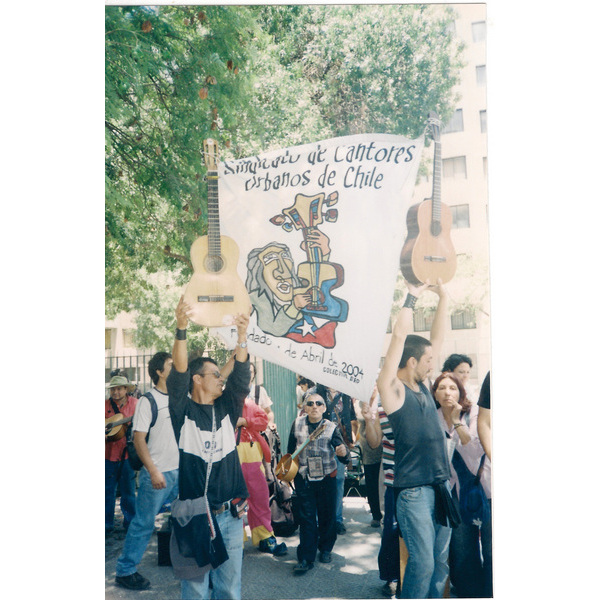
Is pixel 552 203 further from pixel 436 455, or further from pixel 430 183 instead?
pixel 436 455

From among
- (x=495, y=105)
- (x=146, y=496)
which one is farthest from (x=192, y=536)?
(x=495, y=105)

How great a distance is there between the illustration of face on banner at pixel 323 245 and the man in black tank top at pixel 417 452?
0.17 metres

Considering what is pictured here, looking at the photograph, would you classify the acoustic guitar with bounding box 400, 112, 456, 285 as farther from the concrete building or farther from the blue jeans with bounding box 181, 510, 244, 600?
the blue jeans with bounding box 181, 510, 244, 600

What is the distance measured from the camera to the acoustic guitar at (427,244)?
451 cm

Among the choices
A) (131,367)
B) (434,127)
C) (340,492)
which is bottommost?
(340,492)

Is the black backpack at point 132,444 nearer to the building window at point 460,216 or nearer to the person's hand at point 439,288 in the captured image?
the person's hand at point 439,288

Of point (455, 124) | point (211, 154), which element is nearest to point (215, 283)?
point (211, 154)

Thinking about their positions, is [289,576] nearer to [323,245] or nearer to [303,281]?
[303,281]

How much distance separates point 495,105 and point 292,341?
2.46 metres

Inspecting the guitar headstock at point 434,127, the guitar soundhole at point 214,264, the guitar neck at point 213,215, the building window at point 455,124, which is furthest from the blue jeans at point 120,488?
the building window at point 455,124

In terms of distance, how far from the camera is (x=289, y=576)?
4.43 metres

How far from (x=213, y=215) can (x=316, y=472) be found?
7.21 feet

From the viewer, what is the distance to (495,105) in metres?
4.59

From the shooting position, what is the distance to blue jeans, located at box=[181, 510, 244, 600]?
429cm
